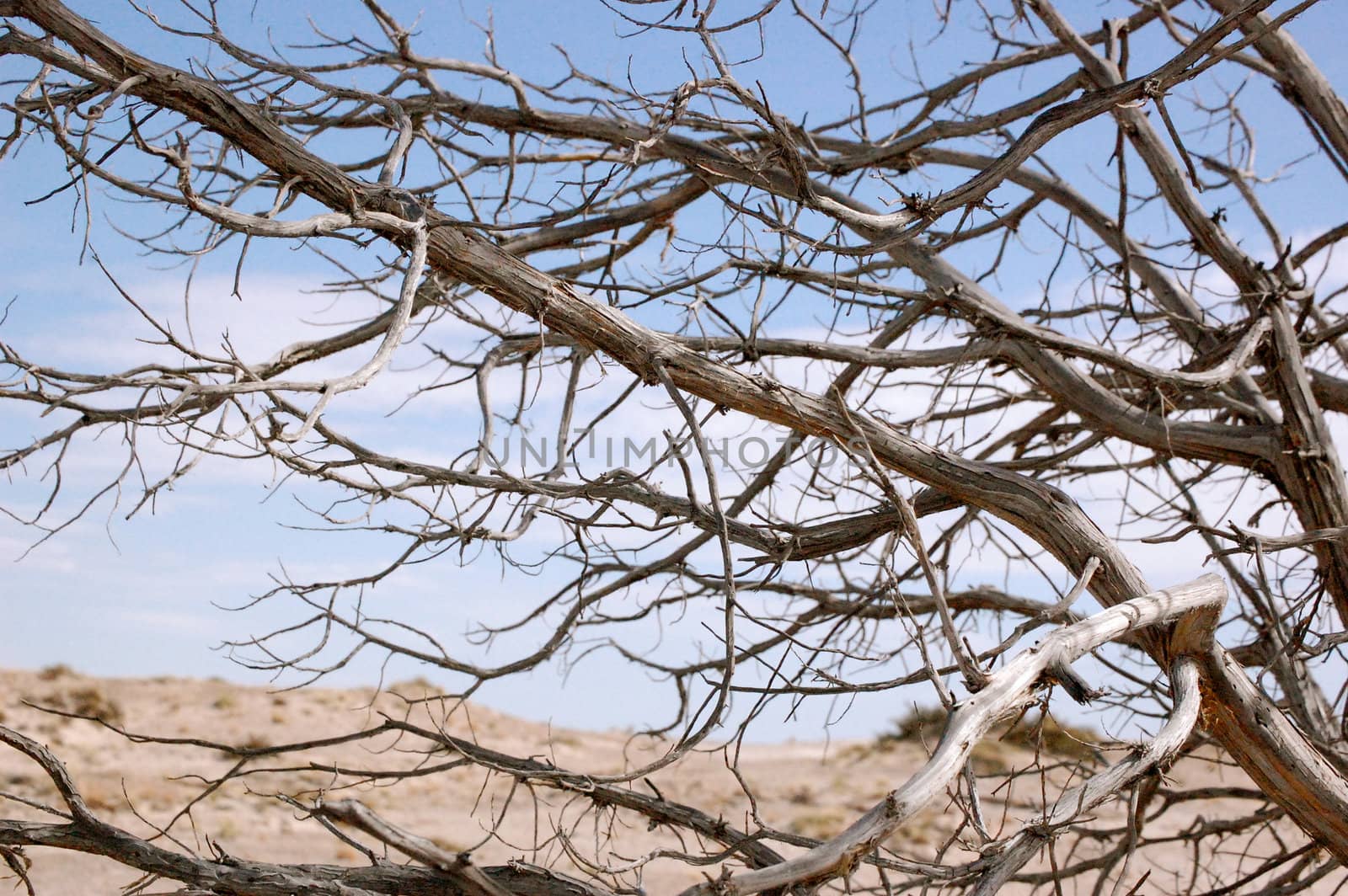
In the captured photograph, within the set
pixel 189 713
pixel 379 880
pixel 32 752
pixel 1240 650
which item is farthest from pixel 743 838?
pixel 189 713

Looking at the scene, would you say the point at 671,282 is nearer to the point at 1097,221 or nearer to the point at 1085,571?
the point at 1085,571

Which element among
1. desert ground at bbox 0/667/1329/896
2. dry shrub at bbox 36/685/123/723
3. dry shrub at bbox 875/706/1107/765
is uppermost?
dry shrub at bbox 36/685/123/723

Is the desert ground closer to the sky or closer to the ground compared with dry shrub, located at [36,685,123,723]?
closer to the ground

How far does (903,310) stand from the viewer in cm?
495

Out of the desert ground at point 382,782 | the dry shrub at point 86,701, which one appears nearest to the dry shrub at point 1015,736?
the desert ground at point 382,782

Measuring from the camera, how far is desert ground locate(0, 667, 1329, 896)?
12125 mm

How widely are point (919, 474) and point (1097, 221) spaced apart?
2.23 m

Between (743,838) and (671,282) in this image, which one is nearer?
(743,838)

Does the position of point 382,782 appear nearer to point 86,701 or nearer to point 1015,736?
point 86,701

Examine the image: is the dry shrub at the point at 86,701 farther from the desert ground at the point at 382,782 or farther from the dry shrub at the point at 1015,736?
the dry shrub at the point at 1015,736

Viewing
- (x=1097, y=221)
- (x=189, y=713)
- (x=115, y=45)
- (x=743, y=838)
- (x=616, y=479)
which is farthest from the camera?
(x=189, y=713)

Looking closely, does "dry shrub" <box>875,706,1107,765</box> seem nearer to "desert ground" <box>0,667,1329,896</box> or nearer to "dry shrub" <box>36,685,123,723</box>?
"desert ground" <box>0,667,1329,896</box>

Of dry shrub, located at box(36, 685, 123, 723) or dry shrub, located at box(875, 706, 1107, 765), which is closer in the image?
dry shrub, located at box(875, 706, 1107, 765)

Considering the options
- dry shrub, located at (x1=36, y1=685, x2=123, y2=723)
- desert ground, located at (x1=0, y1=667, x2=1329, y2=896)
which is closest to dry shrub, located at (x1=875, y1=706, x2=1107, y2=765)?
desert ground, located at (x1=0, y1=667, x2=1329, y2=896)
